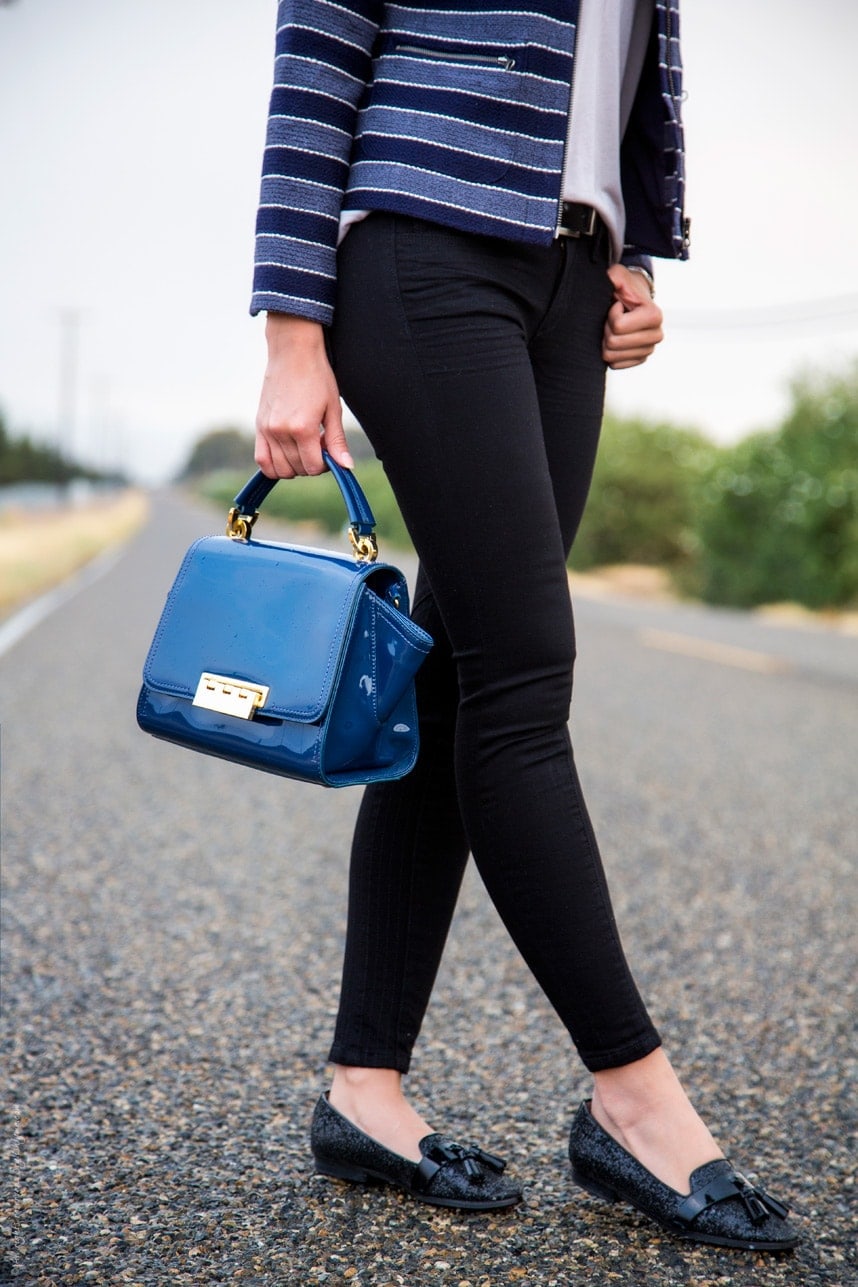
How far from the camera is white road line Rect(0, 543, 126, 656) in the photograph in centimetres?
838

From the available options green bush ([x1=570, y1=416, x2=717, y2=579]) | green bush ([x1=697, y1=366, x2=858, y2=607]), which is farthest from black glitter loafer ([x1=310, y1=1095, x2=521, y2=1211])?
green bush ([x1=570, y1=416, x2=717, y2=579])

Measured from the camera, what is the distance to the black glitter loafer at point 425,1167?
1.50 metres

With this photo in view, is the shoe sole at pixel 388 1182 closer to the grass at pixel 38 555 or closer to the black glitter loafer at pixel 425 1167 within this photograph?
the black glitter loafer at pixel 425 1167

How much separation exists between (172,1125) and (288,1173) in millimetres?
210

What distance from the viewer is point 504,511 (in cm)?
134

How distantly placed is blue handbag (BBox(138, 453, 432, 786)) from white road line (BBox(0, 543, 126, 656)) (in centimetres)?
630

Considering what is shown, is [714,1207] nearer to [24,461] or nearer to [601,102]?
[601,102]

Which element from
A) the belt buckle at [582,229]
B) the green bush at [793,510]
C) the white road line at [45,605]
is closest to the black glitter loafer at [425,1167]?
the belt buckle at [582,229]

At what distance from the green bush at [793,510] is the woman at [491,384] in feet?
40.3

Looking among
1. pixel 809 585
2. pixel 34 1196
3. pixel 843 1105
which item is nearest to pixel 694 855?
pixel 843 1105

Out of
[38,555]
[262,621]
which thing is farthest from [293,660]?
[38,555]

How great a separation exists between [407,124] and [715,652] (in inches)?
Answer: 308

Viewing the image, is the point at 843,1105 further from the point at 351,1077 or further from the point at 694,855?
the point at 694,855

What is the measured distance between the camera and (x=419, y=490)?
1.37 meters
